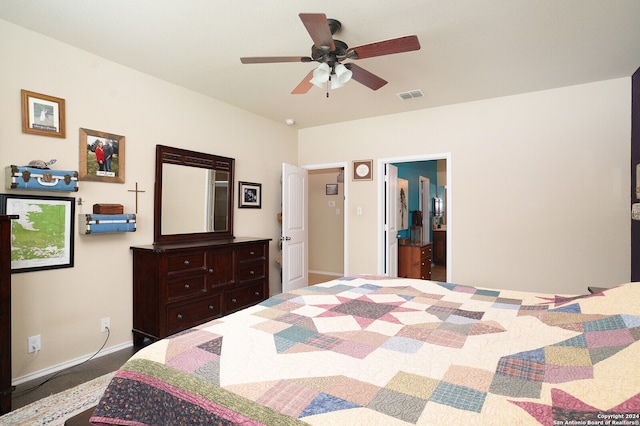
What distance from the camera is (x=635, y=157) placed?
129 inches

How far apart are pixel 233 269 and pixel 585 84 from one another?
13.7 ft

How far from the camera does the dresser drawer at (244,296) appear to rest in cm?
358

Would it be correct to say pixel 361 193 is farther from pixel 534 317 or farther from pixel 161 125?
pixel 534 317

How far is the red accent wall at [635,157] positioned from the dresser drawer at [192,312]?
4050 mm

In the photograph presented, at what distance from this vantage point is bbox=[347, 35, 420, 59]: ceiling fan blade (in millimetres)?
2035

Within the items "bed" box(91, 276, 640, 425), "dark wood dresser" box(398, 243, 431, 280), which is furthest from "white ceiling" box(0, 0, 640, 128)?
"dark wood dresser" box(398, 243, 431, 280)

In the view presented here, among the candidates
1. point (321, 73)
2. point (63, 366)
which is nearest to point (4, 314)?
point (63, 366)

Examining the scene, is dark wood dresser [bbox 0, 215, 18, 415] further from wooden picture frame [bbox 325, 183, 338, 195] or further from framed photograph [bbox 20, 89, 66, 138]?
wooden picture frame [bbox 325, 183, 338, 195]

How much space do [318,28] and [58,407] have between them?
2.87 m

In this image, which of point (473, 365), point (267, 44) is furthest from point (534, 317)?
point (267, 44)

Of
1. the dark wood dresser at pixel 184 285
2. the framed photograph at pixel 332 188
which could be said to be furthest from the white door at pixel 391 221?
the dark wood dresser at pixel 184 285

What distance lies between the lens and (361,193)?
493 centimetres

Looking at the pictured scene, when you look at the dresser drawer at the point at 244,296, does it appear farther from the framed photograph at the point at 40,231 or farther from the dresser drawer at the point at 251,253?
the framed photograph at the point at 40,231

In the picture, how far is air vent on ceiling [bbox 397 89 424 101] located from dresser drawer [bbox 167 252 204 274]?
2787 mm
